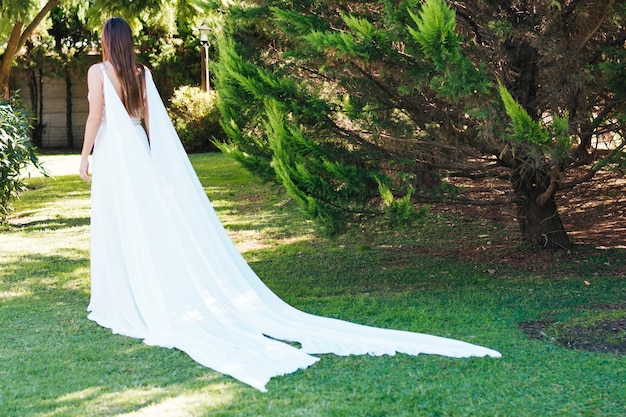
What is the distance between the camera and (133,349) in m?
5.09

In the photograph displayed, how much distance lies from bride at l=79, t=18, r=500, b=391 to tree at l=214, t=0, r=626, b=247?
2.46 feet

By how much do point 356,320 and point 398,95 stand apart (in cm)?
212

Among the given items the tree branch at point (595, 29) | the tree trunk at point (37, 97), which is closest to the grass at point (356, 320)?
the tree branch at point (595, 29)

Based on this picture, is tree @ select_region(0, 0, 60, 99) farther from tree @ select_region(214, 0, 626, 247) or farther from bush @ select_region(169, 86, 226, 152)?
bush @ select_region(169, 86, 226, 152)

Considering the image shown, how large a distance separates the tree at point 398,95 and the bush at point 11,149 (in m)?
4.67

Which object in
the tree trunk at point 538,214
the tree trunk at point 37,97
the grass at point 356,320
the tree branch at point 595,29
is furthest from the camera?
the tree trunk at point 37,97

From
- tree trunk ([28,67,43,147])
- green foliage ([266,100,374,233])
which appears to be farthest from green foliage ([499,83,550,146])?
tree trunk ([28,67,43,147])

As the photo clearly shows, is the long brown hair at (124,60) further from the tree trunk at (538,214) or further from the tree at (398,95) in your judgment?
the tree trunk at (538,214)

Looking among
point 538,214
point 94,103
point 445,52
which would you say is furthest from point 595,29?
point 94,103

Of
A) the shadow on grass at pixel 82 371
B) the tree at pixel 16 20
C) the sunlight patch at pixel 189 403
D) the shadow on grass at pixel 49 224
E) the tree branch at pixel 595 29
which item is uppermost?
the tree at pixel 16 20

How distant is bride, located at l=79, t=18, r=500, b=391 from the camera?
5.30m

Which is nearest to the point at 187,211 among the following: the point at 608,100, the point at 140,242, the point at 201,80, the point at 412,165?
the point at 140,242

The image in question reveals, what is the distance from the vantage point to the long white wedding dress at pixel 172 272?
201 inches

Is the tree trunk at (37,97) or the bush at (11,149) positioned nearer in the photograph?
the bush at (11,149)
